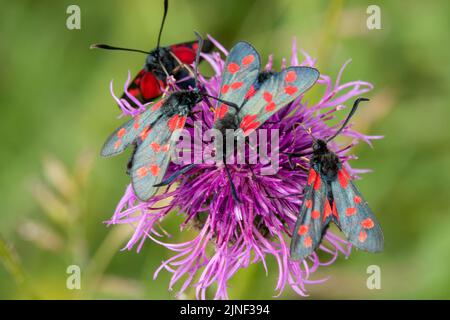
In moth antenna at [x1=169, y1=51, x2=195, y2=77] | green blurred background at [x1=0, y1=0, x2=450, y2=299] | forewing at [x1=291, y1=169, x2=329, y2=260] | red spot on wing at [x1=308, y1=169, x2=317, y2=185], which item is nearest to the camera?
forewing at [x1=291, y1=169, x2=329, y2=260]

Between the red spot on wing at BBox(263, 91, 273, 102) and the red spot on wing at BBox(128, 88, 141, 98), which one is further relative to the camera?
the red spot on wing at BBox(128, 88, 141, 98)

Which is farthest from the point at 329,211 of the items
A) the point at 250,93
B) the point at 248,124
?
the point at 250,93

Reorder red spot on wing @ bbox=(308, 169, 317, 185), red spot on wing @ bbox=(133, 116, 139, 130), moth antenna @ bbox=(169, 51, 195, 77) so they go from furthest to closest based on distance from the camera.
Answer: moth antenna @ bbox=(169, 51, 195, 77) → red spot on wing @ bbox=(133, 116, 139, 130) → red spot on wing @ bbox=(308, 169, 317, 185)

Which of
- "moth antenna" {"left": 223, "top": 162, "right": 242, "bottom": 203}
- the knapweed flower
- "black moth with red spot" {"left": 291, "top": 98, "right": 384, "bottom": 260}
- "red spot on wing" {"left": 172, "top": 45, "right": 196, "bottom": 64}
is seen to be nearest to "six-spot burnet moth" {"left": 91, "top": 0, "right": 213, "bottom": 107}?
"red spot on wing" {"left": 172, "top": 45, "right": 196, "bottom": 64}

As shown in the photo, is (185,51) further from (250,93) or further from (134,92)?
(250,93)

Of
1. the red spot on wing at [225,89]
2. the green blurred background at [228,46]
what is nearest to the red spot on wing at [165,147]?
the red spot on wing at [225,89]

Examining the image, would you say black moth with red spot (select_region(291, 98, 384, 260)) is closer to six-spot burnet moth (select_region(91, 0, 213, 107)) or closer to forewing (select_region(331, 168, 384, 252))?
forewing (select_region(331, 168, 384, 252))
